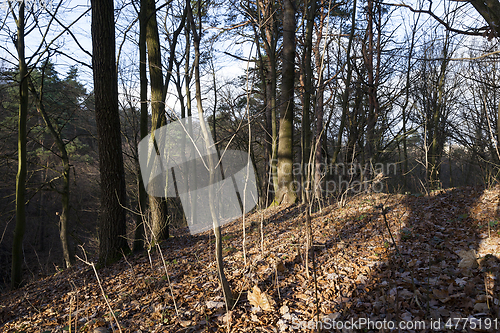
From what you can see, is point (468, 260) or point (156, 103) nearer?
point (468, 260)

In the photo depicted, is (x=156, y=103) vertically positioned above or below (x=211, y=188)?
above

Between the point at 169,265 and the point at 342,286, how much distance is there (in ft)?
8.85

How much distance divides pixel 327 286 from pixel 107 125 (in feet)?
15.0

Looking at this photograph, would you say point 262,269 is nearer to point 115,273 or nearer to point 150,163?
point 115,273

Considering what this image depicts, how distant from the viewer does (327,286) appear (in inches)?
109

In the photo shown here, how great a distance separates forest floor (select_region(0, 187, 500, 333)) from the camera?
7.23 ft

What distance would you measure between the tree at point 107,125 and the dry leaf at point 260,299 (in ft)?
11.1

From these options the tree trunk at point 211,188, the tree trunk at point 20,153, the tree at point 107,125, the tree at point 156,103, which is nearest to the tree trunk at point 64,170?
the tree trunk at point 20,153

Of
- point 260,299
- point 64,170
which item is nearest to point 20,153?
point 64,170

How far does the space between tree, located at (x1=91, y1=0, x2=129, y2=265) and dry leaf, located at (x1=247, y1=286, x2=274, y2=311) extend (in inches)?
133

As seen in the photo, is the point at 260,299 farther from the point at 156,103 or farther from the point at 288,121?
the point at 288,121

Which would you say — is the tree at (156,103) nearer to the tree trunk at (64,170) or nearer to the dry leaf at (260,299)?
the tree trunk at (64,170)

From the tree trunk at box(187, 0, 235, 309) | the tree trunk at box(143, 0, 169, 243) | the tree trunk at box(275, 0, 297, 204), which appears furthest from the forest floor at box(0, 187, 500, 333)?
the tree trunk at box(275, 0, 297, 204)

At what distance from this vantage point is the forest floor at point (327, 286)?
7.23 ft
